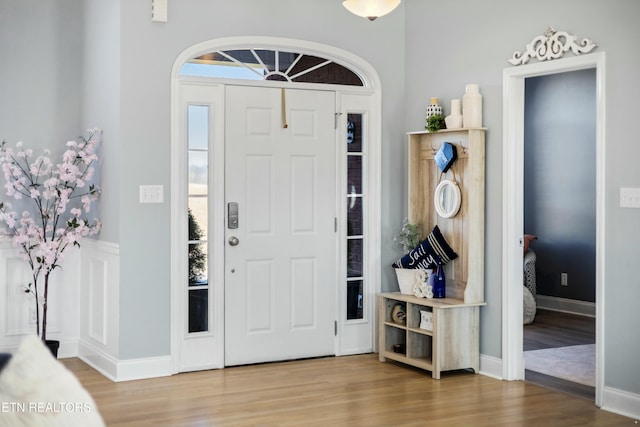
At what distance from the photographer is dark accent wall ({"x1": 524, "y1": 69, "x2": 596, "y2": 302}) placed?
24.3 feet

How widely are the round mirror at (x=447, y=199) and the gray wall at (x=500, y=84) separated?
23 centimetres

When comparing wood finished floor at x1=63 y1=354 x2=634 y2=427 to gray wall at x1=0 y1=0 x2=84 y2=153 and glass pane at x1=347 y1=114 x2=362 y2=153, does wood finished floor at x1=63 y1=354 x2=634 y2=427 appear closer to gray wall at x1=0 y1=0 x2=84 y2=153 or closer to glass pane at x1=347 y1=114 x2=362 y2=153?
glass pane at x1=347 y1=114 x2=362 y2=153

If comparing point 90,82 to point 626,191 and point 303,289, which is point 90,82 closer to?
point 303,289

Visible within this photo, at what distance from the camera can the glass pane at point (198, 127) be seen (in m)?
5.26

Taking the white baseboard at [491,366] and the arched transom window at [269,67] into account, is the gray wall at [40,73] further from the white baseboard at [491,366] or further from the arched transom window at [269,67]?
the white baseboard at [491,366]

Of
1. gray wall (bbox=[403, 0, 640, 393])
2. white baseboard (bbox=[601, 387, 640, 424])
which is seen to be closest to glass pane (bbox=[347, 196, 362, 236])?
gray wall (bbox=[403, 0, 640, 393])

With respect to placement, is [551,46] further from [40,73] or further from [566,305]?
[566,305]

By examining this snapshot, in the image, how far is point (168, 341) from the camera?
5.18 metres

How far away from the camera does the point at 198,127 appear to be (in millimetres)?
5293

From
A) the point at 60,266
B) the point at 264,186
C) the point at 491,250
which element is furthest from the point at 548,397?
the point at 60,266

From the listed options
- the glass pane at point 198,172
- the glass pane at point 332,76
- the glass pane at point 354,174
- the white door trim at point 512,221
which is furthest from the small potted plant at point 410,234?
the glass pane at point 198,172

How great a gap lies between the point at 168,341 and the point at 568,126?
181 inches

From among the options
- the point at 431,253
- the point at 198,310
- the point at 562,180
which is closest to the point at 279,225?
the point at 198,310

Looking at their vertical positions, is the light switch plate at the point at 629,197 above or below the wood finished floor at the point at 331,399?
above
